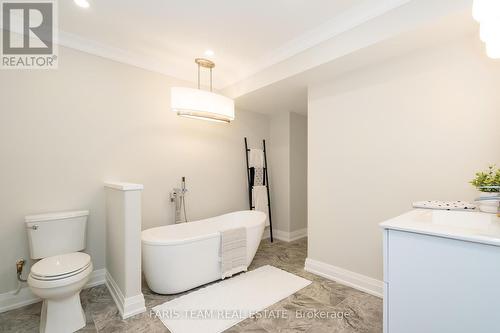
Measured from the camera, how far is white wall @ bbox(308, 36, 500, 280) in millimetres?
1804

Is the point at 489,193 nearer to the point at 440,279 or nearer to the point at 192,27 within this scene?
the point at 440,279

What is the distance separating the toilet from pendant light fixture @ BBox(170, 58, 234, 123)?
4.70 ft

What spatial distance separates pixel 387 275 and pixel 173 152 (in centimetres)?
267

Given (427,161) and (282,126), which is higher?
(282,126)

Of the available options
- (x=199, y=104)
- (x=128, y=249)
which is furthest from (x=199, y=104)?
(x=128, y=249)

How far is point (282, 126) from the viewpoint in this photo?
411cm

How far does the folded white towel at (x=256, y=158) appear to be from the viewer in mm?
3918

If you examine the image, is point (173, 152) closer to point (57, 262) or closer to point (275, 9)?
point (57, 262)

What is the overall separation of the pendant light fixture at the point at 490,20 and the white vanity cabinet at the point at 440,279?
970mm

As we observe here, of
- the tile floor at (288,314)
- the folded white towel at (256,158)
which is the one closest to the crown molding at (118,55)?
the folded white towel at (256,158)

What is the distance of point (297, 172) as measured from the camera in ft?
13.5

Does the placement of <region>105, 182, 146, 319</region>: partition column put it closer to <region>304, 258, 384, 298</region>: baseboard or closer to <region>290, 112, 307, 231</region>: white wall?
<region>304, 258, 384, 298</region>: baseboard

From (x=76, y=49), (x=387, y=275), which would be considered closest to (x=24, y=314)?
(x=76, y=49)

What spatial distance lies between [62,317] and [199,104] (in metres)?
2.14
